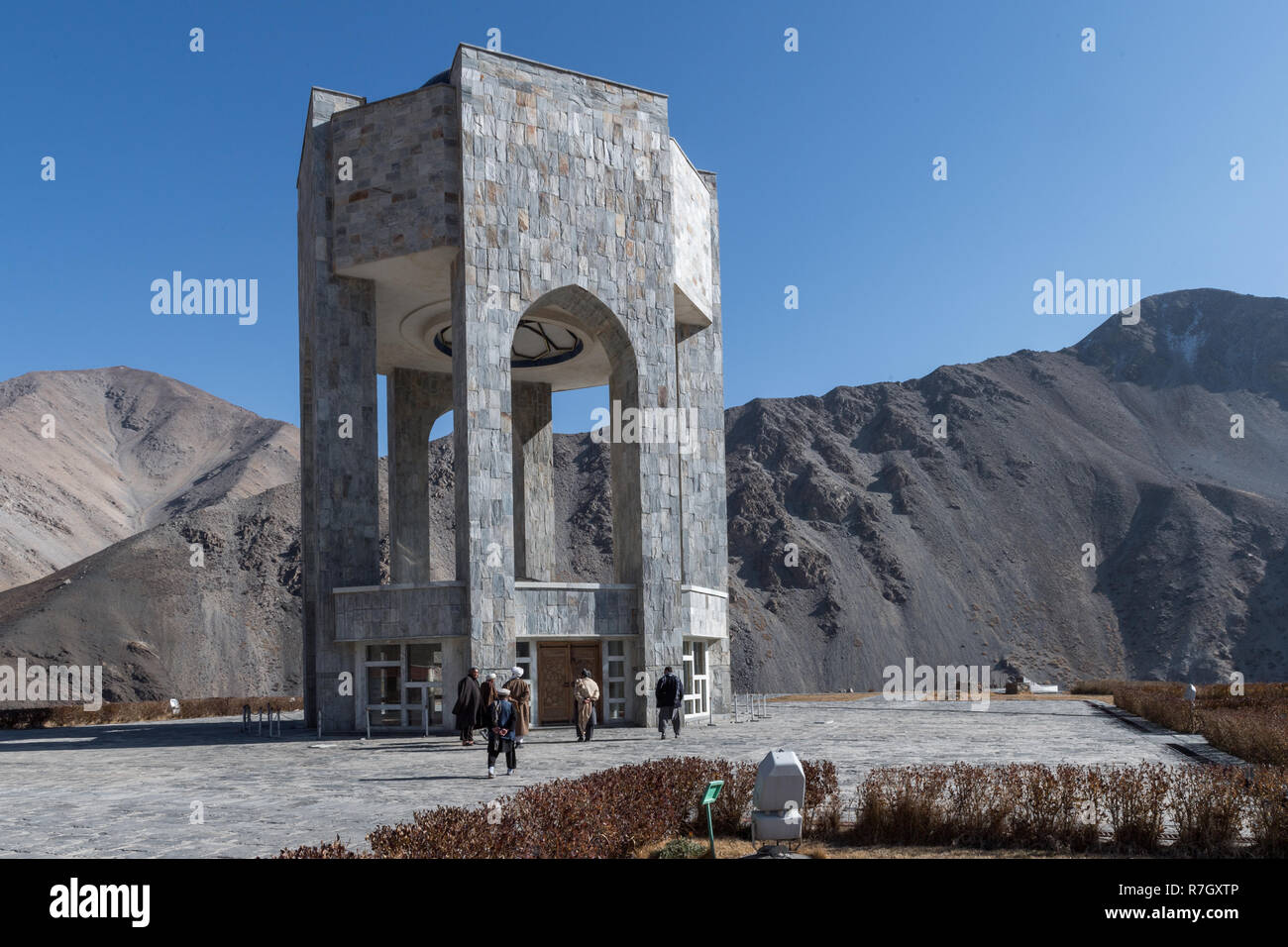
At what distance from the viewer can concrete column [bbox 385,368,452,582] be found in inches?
1597

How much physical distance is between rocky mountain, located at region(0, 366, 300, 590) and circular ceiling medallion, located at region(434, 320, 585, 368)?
6751 centimetres

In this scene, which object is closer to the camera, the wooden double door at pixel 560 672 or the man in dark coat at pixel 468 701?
the man in dark coat at pixel 468 701

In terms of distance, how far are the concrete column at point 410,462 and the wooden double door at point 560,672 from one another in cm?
1035

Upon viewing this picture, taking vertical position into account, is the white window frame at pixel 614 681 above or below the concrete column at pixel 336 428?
below

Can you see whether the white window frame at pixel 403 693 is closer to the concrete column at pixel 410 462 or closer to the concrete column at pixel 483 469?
the concrete column at pixel 483 469

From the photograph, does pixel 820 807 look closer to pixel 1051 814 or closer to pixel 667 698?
pixel 1051 814

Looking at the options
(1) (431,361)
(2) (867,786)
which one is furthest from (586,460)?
(2) (867,786)

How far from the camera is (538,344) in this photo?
134 feet

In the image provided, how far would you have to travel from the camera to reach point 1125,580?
83000 mm

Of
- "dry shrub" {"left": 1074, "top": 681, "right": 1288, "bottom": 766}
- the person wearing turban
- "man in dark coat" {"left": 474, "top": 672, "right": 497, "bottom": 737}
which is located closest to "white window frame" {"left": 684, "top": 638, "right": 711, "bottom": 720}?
"dry shrub" {"left": 1074, "top": 681, "right": 1288, "bottom": 766}

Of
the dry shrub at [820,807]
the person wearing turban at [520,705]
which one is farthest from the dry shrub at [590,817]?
the person wearing turban at [520,705]

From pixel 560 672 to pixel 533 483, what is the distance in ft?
43.0

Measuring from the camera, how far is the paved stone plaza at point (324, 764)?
12500 mm

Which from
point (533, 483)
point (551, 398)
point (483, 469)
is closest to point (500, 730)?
point (483, 469)
